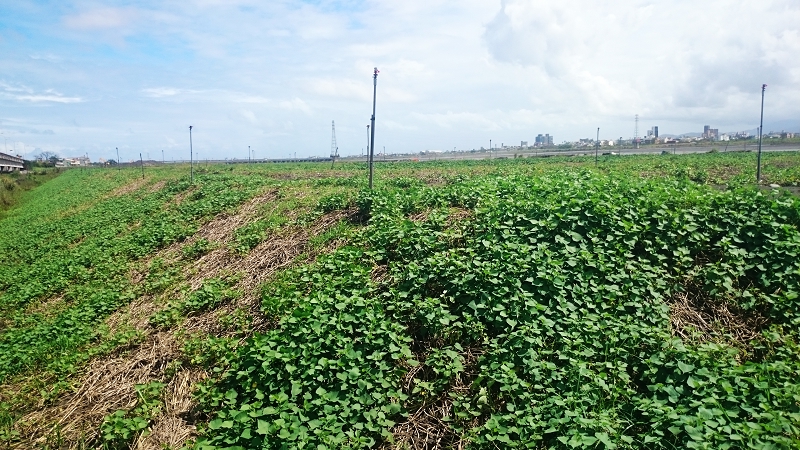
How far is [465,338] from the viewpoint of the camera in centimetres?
545

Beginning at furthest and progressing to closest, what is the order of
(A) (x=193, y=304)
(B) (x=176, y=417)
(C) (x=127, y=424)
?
(A) (x=193, y=304) → (B) (x=176, y=417) → (C) (x=127, y=424)

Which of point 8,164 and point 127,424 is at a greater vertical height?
point 8,164

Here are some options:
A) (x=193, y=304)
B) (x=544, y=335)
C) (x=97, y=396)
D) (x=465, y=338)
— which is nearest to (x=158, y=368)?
(x=97, y=396)

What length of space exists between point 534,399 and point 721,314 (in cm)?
308

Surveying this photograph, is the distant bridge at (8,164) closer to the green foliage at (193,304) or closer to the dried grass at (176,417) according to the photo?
the green foliage at (193,304)

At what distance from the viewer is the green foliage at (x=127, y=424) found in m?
5.09

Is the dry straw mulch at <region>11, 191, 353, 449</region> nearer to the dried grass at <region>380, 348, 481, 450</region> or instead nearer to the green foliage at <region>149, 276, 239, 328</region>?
the green foliage at <region>149, 276, 239, 328</region>

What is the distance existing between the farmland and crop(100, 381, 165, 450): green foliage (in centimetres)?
2

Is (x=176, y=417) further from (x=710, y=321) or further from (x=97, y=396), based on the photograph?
(x=710, y=321)

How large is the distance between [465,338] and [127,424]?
3.96m

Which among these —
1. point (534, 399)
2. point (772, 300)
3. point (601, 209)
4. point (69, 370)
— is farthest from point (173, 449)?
point (772, 300)

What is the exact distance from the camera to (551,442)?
12.9 feet

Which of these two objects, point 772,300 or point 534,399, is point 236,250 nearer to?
point 534,399

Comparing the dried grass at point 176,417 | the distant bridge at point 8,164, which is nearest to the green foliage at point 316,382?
the dried grass at point 176,417
